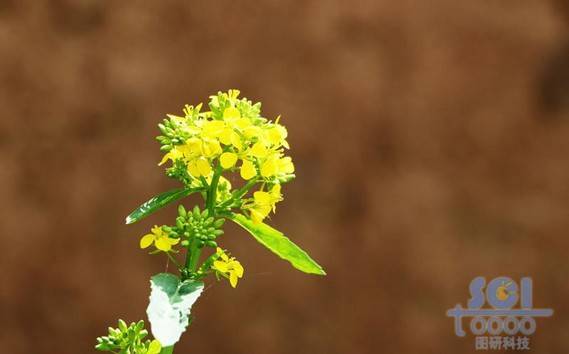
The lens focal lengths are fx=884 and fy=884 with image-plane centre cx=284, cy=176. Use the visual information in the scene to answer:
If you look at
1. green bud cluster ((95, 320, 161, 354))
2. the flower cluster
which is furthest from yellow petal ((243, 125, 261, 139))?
green bud cluster ((95, 320, 161, 354))

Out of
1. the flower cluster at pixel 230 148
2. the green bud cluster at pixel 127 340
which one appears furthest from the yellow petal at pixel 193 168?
the green bud cluster at pixel 127 340

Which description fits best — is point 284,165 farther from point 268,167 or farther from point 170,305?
point 170,305

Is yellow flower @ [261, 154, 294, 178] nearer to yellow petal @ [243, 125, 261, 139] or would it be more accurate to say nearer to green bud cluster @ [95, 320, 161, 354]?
yellow petal @ [243, 125, 261, 139]

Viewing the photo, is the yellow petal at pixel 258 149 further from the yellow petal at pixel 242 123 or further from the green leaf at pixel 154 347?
the green leaf at pixel 154 347

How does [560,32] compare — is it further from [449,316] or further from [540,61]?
[449,316]

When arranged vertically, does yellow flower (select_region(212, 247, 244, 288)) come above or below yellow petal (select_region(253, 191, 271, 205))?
below

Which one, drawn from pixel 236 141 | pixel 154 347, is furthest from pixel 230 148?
pixel 154 347

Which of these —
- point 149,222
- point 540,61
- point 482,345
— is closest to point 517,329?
point 482,345
